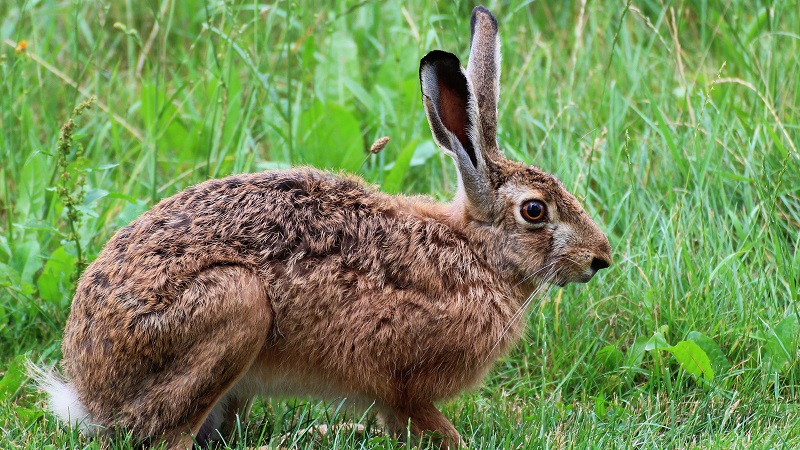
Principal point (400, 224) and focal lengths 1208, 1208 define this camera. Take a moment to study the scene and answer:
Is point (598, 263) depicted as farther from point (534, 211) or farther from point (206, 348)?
point (206, 348)

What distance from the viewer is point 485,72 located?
4.94 meters

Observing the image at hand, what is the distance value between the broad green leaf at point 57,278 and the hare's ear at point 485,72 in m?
2.07

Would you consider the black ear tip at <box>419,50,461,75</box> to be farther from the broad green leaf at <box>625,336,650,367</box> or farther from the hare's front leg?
the broad green leaf at <box>625,336,650,367</box>

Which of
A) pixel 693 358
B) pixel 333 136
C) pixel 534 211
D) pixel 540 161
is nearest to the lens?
pixel 534 211

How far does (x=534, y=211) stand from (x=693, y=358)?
3.19ft

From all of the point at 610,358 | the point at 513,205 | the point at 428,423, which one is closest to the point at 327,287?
the point at 428,423

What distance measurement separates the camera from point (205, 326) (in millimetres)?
4270

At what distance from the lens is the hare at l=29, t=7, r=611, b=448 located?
433cm

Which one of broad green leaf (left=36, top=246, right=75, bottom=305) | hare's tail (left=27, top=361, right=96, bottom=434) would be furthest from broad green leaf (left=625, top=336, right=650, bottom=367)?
broad green leaf (left=36, top=246, right=75, bottom=305)

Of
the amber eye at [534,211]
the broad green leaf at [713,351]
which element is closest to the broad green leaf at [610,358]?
the broad green leaf at [713,351]

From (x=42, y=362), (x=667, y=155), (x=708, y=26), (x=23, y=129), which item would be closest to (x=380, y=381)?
(x=42, y=362)

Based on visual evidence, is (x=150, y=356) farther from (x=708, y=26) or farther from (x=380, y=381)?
(x=708, y=26)

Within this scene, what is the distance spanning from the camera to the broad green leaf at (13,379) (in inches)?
199

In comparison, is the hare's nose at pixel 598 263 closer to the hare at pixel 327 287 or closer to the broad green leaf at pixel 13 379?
the hare at pixel 327 287
